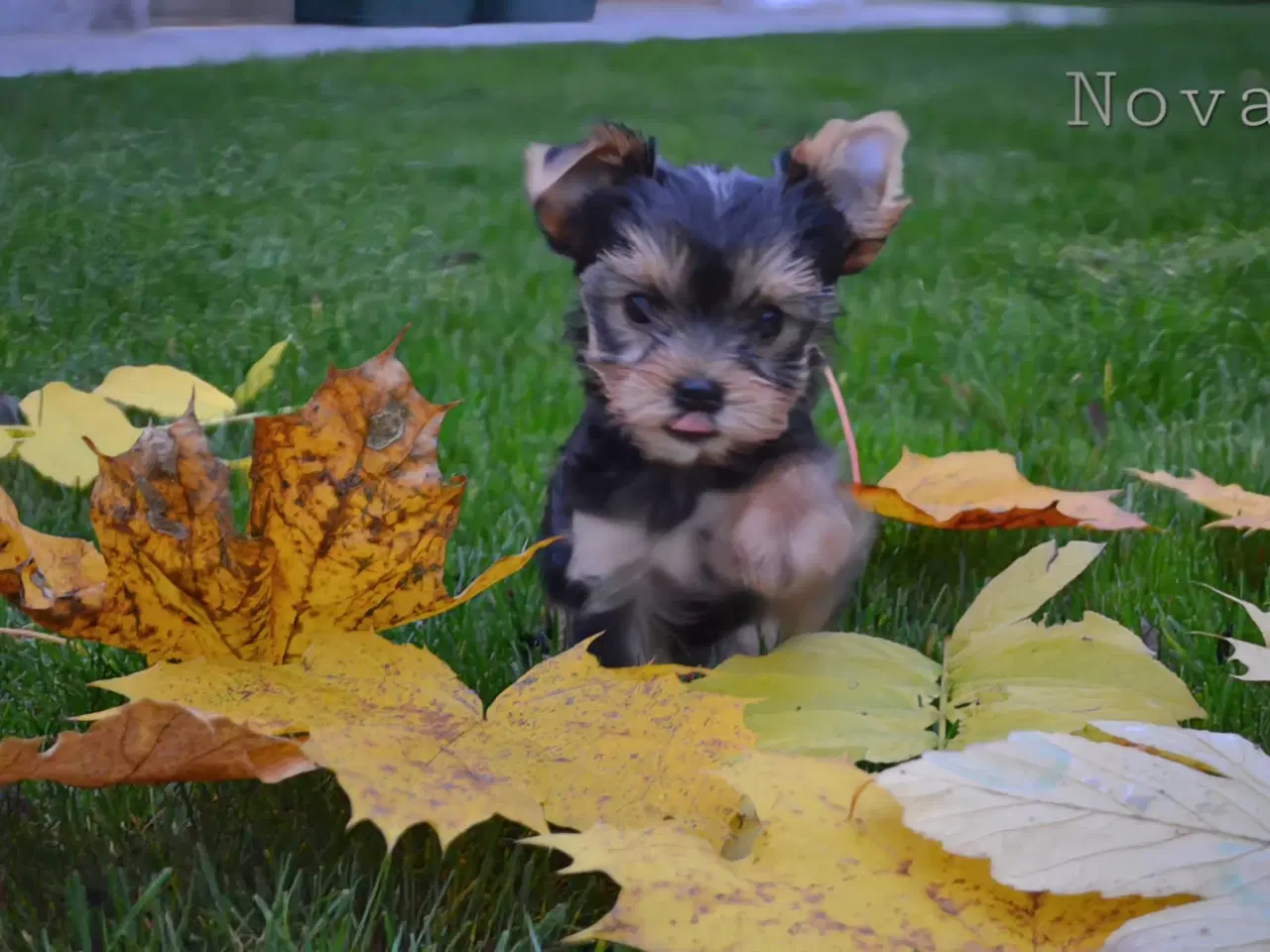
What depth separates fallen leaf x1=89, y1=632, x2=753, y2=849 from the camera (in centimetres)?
51

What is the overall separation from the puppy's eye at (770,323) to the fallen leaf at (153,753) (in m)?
0.35

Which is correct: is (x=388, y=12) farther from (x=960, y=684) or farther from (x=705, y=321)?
(x=960, y=684)

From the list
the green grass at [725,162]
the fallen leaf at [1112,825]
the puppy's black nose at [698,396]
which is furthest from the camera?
the green grass at [725,162]

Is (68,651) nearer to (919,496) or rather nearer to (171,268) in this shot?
(919,496)

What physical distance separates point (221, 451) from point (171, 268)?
0.32 metres

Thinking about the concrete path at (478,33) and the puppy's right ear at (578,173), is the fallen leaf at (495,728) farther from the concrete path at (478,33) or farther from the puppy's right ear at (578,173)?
the concrete path at (478,33)

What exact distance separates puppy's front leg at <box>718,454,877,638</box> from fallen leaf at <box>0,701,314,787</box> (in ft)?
1.00

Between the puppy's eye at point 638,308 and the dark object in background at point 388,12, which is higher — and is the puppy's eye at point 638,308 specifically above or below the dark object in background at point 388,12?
below

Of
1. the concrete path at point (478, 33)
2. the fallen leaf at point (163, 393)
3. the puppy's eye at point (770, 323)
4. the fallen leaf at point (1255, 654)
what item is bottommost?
the fallen leaf at point (1255, 654)

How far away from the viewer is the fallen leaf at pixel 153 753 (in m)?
0.48

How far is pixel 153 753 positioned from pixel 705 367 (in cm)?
35

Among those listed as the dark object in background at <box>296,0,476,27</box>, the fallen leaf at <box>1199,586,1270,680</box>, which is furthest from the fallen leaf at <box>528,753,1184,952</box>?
the dark object in background at <box>296,0,476,27</box>

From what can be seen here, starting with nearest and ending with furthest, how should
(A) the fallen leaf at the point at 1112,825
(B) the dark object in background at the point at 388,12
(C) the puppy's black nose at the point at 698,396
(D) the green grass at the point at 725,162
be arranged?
(A) the fallen leaf at the point at 1112,825
(C) the puppy's black nose at the point at 698,396
(D) the green grass at the point at 725,162
(B) the dark object in background at the point at 388,12

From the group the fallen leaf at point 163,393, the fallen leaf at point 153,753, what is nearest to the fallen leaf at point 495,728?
the fallen leaf at point 153,753
